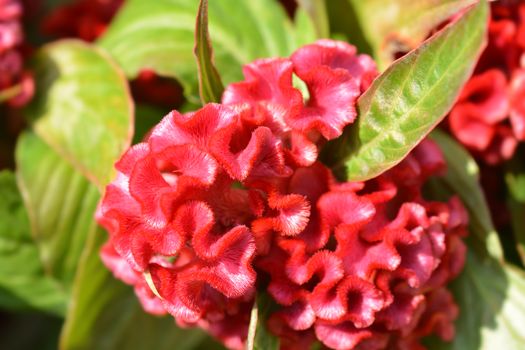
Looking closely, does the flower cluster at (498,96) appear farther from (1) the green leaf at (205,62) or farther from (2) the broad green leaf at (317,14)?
(1) the green leaf at (205,62)

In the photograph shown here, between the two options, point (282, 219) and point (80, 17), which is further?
point (80, 17)

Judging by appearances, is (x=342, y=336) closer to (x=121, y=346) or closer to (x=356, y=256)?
(x=356, y=256)

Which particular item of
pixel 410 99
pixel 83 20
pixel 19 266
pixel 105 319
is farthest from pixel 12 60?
pixel 410 99

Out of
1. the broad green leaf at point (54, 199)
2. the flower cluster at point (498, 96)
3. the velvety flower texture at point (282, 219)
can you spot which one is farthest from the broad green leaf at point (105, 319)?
the flower cluster at point (498, 96)

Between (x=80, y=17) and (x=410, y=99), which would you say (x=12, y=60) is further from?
(x=410, y=99)

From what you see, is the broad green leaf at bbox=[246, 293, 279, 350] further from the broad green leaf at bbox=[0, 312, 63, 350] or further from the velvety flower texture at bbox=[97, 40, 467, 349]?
the broad green leaf at bbox=[0, 312, 63, 350]

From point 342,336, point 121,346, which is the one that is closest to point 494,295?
point 342,336
